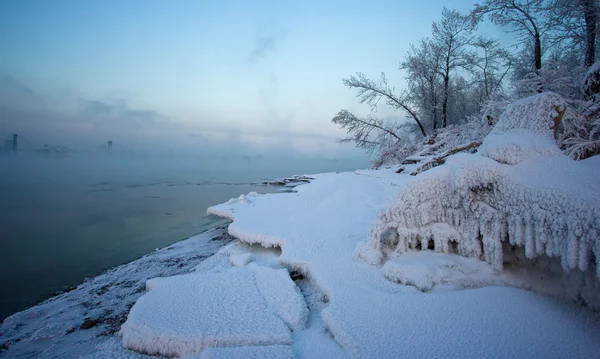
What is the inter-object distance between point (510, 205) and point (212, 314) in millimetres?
2707

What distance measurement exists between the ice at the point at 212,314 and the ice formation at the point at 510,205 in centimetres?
122

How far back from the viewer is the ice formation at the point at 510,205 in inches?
76.8

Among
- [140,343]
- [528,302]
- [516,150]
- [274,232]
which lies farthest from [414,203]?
[140,343]

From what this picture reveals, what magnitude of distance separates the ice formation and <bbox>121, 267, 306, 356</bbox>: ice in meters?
1.22

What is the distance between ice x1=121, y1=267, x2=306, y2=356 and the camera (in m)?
2.14

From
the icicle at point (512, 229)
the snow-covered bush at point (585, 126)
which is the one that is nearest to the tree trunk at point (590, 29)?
the snow-covered bush at point (585, 126)

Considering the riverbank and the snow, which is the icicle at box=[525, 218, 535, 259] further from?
the riverbank

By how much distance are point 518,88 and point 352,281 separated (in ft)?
32.8

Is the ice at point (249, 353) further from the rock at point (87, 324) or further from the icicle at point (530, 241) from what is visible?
the icicle at point (530, 241)

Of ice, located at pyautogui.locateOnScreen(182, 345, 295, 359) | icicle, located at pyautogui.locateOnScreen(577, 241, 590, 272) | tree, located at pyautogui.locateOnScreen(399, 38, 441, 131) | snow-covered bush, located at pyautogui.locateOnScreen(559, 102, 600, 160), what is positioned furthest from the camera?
tree, located at pyautogui.locateOnScreen(399, 38, 441, 131)

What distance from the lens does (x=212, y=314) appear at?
2.42 metres

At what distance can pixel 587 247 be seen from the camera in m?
1.83

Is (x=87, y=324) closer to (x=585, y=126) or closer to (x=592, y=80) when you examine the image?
(x=585, y=126)

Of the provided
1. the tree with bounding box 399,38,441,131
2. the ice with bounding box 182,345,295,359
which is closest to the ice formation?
the ice with bounding box 182,345,295,359
